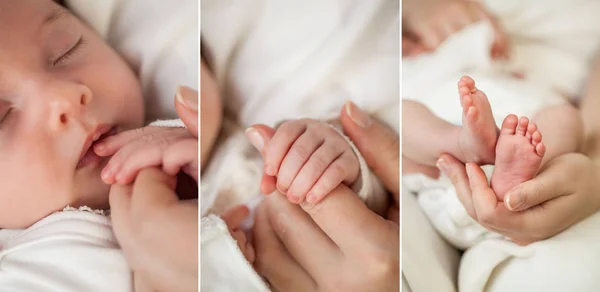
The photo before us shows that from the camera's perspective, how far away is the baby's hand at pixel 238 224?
1184 mm

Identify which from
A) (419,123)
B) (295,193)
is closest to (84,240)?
(295,193)

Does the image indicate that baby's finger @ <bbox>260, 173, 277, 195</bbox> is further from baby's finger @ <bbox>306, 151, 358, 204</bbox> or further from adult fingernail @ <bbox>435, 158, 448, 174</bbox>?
adult fingernail @ <bbox>435, 158, 448, 174</bbox>

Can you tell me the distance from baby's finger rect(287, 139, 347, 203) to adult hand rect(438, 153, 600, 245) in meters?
0.26

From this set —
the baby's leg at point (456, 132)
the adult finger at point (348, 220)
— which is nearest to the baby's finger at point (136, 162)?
the adult finger at point (348, 220)

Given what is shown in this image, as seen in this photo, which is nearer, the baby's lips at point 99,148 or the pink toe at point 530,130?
the pink toe at point 530,130

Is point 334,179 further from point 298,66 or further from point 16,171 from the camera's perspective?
point 16,171

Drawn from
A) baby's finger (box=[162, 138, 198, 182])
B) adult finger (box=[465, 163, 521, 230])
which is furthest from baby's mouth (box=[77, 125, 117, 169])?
adult finger (box=[465, 163, 521, 230])

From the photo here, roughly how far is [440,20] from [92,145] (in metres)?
0.69

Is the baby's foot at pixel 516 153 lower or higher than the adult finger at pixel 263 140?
higher

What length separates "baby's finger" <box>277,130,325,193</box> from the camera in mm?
1159

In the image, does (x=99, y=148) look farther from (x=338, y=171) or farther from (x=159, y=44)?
(x=338, y=171)

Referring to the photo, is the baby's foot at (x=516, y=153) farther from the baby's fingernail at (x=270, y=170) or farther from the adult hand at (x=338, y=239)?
the baby's fingernail at (x=270, y=170)

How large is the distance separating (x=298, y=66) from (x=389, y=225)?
0.34 metres

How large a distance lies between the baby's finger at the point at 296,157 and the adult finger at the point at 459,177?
0.23 metres
